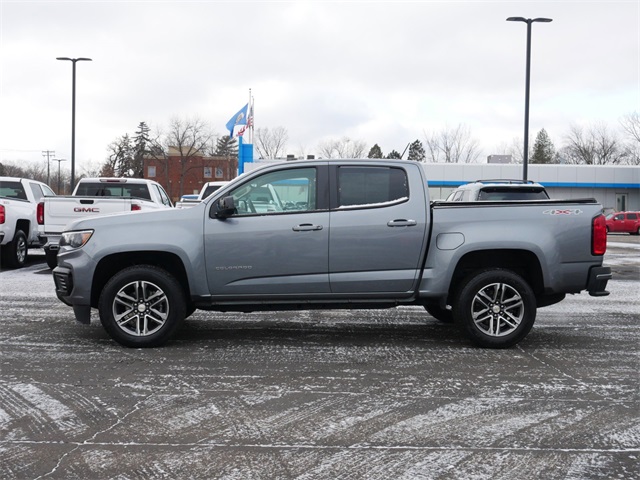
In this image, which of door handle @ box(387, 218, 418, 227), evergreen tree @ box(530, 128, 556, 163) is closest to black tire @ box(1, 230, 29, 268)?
door handle @ box(387, 218, 418, 227)

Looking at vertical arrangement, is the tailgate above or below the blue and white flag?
below

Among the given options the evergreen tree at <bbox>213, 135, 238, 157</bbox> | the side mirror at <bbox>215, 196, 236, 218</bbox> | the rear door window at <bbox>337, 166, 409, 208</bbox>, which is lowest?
the side mirror at <bbox>215, 196, 236, 218</bbox>

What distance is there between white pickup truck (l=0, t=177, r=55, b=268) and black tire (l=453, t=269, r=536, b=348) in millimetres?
10102

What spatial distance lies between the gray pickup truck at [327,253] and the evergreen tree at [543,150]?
96.3 metres

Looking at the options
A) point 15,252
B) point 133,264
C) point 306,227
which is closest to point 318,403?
point 306,227

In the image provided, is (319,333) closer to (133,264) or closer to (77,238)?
(133,264)

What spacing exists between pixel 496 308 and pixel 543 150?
103 meters

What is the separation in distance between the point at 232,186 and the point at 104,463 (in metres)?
3.65

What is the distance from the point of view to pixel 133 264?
737cm

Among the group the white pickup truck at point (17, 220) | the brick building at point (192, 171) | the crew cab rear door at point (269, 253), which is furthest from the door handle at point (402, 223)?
the brick building at point (192, 171)

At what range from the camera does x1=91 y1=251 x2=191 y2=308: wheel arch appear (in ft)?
23.6

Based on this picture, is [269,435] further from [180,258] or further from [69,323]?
[69,323]

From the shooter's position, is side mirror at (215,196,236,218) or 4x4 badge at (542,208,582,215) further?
4x4 badge at (542,208,582,215)

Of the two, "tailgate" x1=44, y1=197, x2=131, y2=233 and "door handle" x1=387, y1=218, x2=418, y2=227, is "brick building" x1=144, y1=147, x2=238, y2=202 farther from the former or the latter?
"door handle" x1=387, y1=218, x2=418, y2=227
